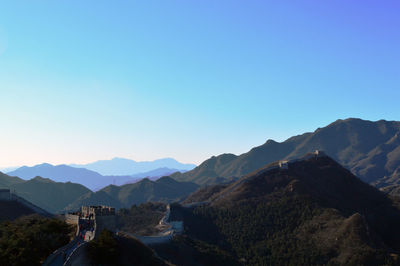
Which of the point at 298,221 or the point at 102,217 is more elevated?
→ the point at 102,217

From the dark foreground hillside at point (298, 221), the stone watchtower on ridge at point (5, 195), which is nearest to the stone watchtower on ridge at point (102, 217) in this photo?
the dark foreground hillside at point (298, 221)

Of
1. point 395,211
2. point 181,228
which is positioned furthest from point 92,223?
point 395,211

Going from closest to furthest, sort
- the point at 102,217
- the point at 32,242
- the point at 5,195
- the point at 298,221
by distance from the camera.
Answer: the point at 32,242 < the point at 102,217 < the point at 5,195 < the point at 298,221

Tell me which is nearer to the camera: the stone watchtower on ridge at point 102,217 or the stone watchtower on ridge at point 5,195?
the stone watchtower on ridge at point 102,217

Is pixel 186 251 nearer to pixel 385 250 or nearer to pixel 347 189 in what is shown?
pixel 385 250

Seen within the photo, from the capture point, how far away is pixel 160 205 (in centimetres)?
12488

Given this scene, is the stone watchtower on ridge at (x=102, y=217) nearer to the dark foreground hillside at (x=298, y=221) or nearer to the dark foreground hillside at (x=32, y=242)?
the dark foreground hillside at (x=32, y=242)

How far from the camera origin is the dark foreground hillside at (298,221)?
262ft

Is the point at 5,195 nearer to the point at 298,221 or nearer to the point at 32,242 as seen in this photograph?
the point at 32,242

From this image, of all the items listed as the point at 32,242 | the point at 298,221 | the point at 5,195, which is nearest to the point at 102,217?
the point at 32,242

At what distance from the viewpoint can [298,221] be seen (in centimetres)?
9594

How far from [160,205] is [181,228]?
34225 mm

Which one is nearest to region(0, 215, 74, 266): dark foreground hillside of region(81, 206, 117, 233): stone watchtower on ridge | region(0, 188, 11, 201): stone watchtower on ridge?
region(81, 206, 117, 233): stone watchtower on ridge

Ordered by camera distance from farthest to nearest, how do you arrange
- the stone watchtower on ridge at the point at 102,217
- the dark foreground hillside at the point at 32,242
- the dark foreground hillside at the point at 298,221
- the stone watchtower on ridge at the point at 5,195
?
1. the stone watchtower on ridge at the point at 5,195
2. the dark foreground hillside at the point at 298,221
3. the stone watchtower on ridge at the point at 102,217
4. the dark foreground hillside at the point at 32,242
